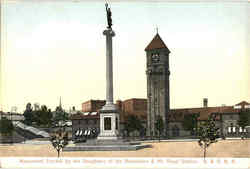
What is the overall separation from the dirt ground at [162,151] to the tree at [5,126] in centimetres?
81

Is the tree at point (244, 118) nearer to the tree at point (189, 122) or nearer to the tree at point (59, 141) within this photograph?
the tree at point (59, 141)

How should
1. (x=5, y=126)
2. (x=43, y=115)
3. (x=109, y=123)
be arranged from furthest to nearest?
(x=43, y=115)
(x=109, y=123)
(x=5, y=126)

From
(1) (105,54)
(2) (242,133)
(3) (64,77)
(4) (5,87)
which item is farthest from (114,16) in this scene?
(2) (242,133)

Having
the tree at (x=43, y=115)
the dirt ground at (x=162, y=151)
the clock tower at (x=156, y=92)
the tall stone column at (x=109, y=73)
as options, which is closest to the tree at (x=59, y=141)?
the dirt ground at (x=162, y=151)

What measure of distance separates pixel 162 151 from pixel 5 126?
7408 mm

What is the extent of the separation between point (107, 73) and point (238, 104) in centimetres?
664

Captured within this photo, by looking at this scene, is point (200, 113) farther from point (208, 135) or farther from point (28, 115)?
point (28, 115)

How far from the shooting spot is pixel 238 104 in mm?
20609

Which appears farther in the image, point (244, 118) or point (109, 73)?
point (109, 73)

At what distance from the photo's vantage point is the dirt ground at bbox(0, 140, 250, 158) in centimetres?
1952

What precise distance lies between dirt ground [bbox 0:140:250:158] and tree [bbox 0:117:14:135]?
811mm

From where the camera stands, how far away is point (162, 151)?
2098 centimetres

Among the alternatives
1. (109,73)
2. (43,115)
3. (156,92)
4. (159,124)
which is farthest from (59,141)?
(156,92)

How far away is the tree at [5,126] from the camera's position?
21573 mm
